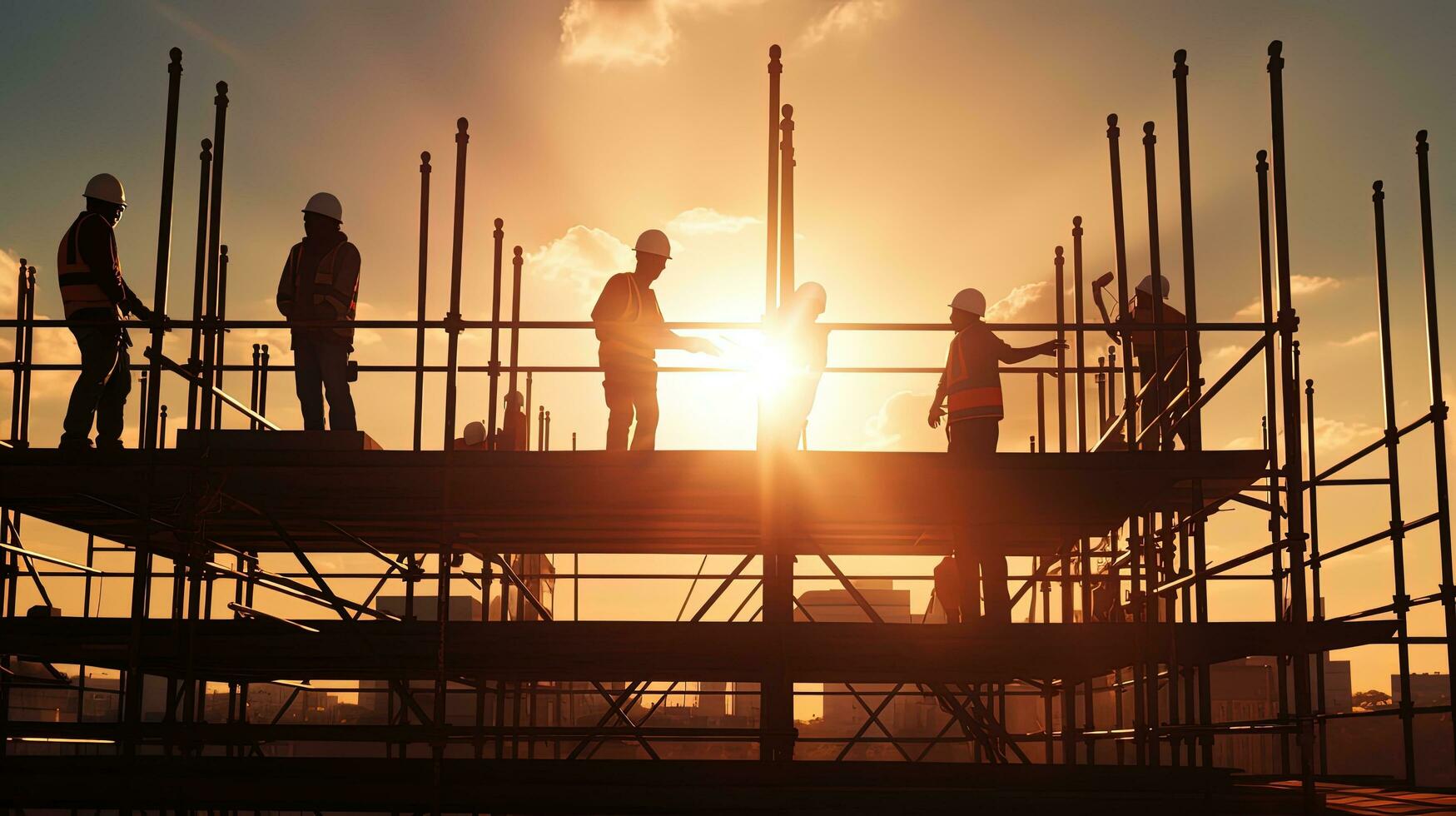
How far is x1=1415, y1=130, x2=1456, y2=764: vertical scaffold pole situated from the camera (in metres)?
11.8

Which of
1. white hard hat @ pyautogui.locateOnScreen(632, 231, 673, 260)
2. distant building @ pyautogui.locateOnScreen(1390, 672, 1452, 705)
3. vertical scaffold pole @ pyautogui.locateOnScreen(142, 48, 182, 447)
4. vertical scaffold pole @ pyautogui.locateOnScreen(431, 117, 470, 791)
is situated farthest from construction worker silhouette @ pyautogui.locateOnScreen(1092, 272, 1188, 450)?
distant building @ pyautogui.locateOnScreen(1390, 672, 1452, 705)

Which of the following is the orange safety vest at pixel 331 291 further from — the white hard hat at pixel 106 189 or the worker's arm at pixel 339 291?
the white hard hat at pixel 106 189

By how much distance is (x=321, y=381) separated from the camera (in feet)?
32.5

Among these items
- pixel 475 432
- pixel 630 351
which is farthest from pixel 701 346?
pixel 475 432

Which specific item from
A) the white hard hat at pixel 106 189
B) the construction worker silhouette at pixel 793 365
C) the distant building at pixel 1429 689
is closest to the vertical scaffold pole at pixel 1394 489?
the construction worker silhouette at pixel 793 365

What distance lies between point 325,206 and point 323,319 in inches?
35.0

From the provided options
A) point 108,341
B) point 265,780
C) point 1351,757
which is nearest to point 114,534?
point 108,341

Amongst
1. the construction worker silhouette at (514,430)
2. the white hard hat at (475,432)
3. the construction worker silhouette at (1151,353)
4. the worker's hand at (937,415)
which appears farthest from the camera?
the white hard hat at (475,432)

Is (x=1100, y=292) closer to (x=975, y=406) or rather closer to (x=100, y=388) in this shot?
(x=975, y=406)

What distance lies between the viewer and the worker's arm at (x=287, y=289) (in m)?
10.0

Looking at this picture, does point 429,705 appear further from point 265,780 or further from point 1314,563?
point 265,780

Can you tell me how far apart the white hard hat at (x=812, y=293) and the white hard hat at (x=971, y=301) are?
1421 millimetres

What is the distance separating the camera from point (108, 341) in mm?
9609

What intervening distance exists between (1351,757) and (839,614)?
2665cm
